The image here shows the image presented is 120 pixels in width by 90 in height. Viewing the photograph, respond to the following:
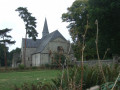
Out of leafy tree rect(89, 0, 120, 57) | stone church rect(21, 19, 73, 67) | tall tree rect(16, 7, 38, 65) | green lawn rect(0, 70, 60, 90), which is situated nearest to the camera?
green lawn rect(0, 70, 60, 90)

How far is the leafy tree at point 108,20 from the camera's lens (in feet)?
69.1

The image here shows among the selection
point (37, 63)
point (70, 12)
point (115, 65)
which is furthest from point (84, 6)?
point (115, 65)

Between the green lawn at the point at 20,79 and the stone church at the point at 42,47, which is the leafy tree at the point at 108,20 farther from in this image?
the stone church at the point at 42,47

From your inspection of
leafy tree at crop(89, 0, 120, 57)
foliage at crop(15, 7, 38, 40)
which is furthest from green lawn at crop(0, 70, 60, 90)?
foliage at crop(15, 7, 38, 40)

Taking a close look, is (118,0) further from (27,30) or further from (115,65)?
(27,30)

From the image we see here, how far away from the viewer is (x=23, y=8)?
41531 mm

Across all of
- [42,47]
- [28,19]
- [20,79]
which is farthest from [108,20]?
[42,47]

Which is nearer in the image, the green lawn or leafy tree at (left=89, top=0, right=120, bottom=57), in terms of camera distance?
the green lawn

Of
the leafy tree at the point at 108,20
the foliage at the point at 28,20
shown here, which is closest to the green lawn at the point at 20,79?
the leafy tree at the point at 108,20

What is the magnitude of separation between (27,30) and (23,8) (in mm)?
4638

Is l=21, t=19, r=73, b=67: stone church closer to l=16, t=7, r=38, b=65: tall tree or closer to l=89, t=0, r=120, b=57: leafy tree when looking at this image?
l=16, t=7, r=38, b=65: tall tree

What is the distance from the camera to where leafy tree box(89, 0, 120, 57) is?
21062mm

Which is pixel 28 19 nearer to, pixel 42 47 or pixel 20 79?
pixel 42 47

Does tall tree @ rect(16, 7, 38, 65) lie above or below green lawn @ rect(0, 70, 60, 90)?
above
